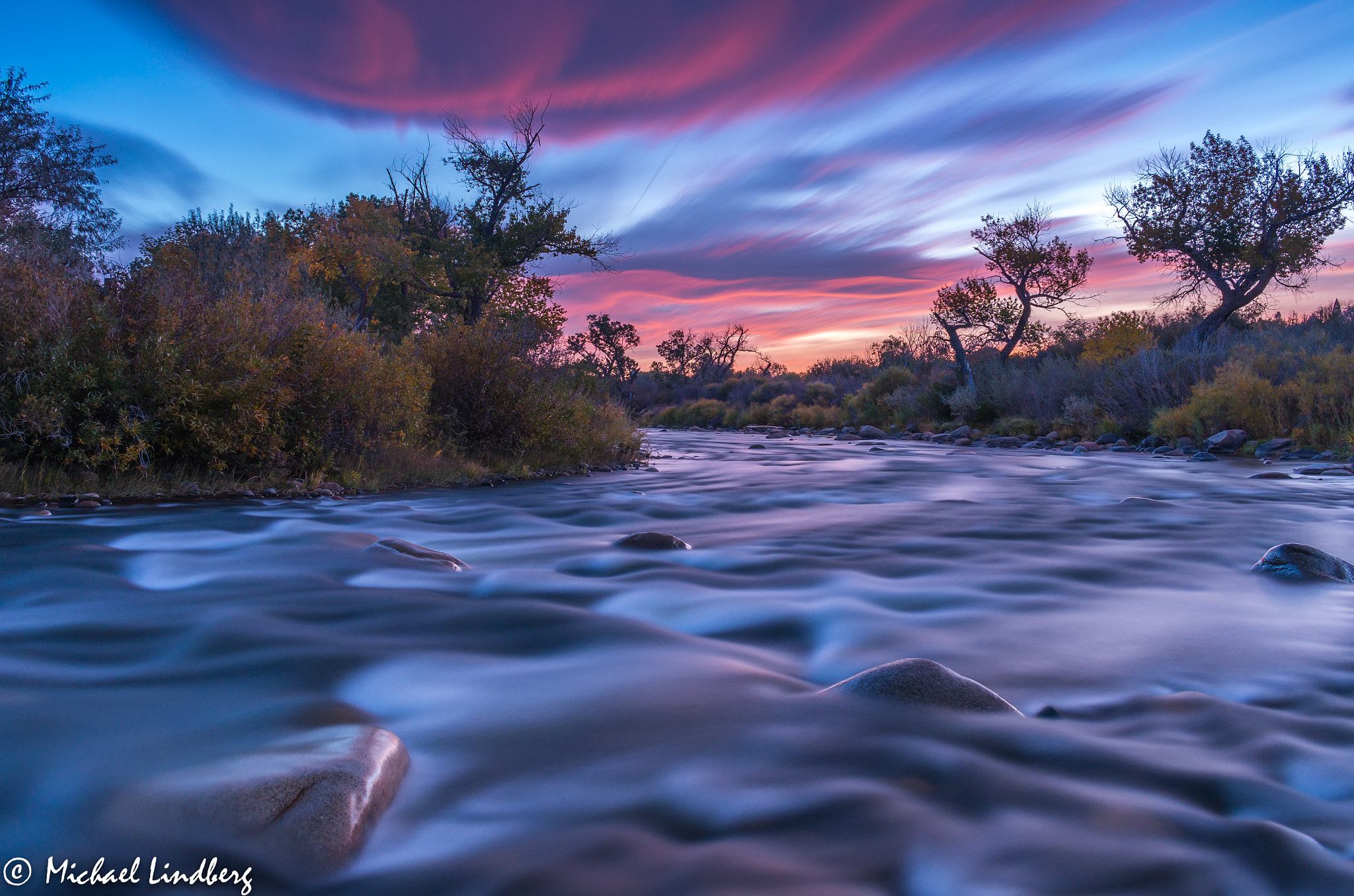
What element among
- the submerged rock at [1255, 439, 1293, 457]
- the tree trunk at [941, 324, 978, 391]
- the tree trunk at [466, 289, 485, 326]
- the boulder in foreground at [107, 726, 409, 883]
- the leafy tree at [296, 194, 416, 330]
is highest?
the leafy tree at [296, 194, 416, 330]

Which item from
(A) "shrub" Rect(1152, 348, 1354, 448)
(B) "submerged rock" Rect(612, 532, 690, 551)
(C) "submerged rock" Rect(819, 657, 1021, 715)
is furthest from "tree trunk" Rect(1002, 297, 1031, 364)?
(C) "submerged rock" Rect(819, 657, 1021, 715)

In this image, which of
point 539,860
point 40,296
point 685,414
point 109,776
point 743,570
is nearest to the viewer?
point 539,860

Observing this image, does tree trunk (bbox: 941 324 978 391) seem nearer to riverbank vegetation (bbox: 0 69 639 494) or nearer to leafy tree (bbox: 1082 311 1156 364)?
leafy tree (bbox: 1082 311 1156 364)

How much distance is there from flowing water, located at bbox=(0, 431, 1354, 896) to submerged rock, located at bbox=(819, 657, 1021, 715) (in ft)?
0.30

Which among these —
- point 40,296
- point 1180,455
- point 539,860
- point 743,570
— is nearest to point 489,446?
point 40,296

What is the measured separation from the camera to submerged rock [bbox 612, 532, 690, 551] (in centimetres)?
668

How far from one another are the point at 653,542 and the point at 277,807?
194 inches

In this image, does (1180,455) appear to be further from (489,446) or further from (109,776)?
(109,776)

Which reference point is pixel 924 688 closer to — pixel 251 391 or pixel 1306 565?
pixel 1306 565

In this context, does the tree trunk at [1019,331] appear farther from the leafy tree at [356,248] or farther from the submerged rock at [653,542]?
the submerged rock at [653,542]

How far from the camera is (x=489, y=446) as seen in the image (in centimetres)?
1270

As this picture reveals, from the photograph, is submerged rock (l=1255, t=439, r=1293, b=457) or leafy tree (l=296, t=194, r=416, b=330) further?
leafy tree (l=296, t=194, r=416, b=330)

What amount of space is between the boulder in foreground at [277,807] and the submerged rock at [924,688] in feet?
6.16

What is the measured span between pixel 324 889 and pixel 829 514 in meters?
7.97
